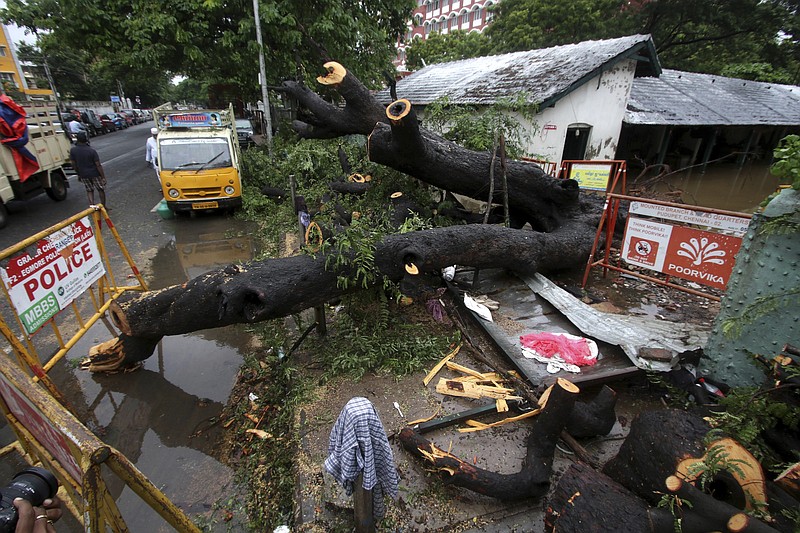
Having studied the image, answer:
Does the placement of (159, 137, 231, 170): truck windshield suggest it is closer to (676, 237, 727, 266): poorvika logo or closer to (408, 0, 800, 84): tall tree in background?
(676, 237, 727, 266): poorvika logo

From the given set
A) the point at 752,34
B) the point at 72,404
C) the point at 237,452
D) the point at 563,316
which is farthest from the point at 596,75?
the point at 752,34

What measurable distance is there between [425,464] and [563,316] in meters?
2.76

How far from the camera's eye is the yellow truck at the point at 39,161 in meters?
8.48

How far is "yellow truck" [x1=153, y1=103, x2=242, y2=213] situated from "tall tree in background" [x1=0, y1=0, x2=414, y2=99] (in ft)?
11.2

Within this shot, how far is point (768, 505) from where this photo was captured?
2.10 meters

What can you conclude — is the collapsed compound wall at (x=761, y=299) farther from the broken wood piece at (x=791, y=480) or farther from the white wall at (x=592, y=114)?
the white wall at (x=592, y=114)

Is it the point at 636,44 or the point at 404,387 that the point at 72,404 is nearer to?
the point at 404,387

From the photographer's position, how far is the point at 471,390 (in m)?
3.86

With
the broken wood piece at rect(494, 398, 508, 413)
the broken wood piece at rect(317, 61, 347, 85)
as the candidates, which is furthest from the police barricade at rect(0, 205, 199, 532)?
the broken wood piece at rect(317, 61, 347, 85)

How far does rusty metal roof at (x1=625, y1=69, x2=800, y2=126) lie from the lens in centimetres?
1259

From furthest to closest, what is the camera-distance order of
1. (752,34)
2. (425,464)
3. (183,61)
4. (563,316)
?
1. (752,34)
2. (183,61)
3. (563,316)
4. (425,464)

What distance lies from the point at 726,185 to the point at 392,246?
53.3 ft

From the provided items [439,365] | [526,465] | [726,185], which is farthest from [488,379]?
[726,185]

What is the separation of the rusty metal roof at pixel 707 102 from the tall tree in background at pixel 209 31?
997 centimetres
